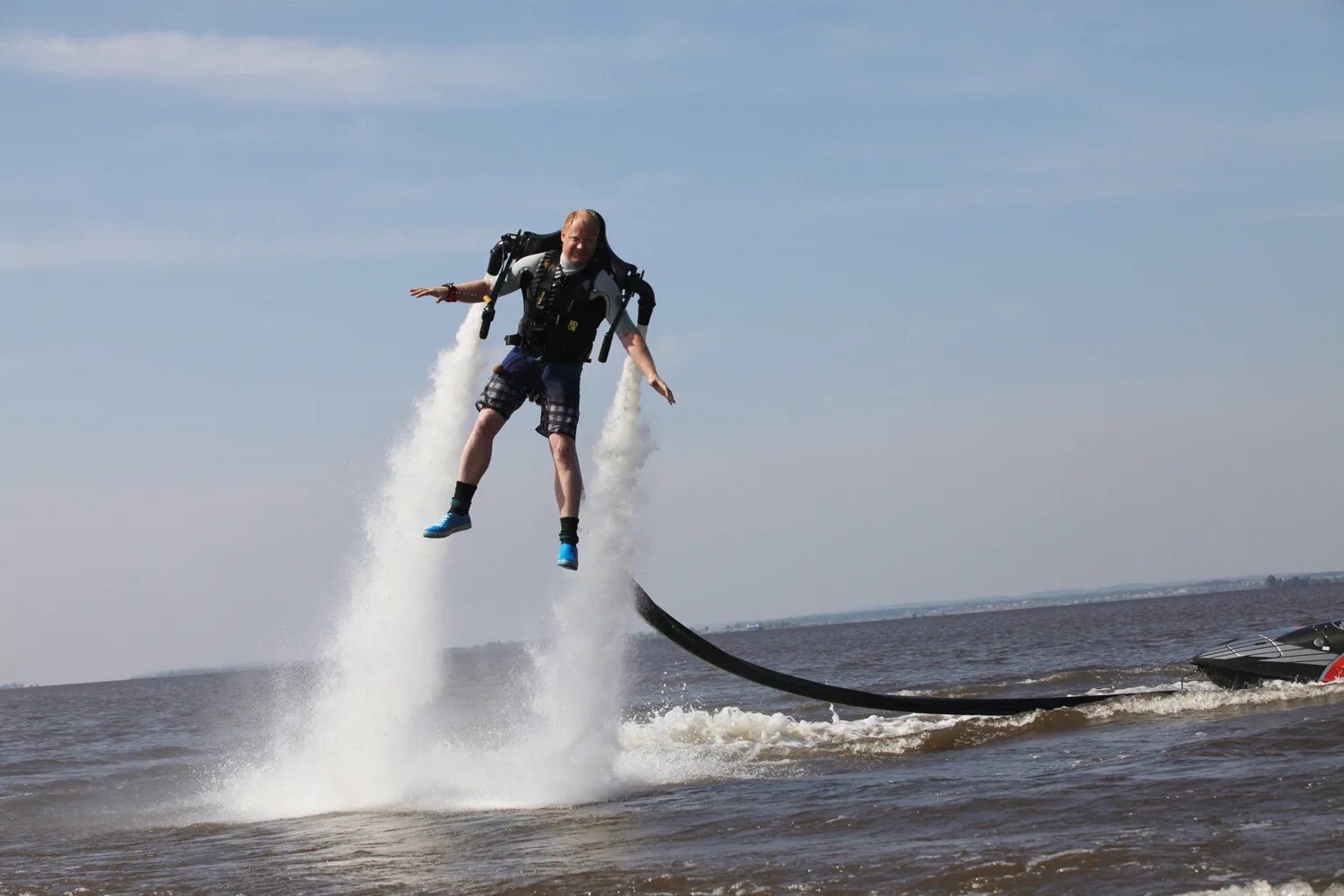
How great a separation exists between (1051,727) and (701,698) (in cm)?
1431

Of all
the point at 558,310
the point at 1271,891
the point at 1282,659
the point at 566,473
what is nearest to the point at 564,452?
the point at 566,473

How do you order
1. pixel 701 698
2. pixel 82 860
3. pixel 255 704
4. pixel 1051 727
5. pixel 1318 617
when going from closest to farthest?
1. pixel 82 860
2. pixel 1051 727
3. pixel 701 698
4. pixel 255 704
5. pixel 1318 617

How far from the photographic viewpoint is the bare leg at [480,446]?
36.4ft

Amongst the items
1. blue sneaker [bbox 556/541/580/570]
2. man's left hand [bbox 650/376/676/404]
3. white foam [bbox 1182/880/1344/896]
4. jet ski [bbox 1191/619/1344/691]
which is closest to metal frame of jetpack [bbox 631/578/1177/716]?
blue sneaker [bbox 556/541/580/570]

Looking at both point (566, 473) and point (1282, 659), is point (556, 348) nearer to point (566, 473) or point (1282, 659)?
point (566, 473)

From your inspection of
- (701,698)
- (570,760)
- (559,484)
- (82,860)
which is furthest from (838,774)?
(701,698)

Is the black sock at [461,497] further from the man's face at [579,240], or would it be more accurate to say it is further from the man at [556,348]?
the man's face at [579,240]

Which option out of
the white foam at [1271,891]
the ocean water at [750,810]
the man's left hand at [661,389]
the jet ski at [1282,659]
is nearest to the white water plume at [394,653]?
the ocean water at [750,810]

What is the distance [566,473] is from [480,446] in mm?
765

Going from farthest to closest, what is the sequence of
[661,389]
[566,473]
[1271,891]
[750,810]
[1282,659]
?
[1282,659] < [750,810] < [566,473] < [661,389] < [1271,891]

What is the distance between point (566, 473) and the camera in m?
11.2

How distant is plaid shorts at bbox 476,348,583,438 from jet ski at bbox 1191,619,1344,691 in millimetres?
14530

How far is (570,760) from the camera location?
14.6 m

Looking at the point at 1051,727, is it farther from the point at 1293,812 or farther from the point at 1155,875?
the point at 1155,875
